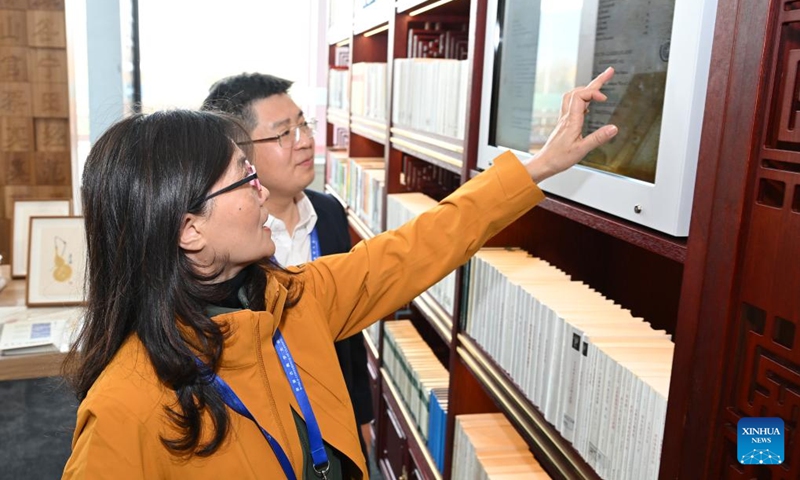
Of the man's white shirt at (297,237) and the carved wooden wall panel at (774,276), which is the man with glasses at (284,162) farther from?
the carved wooden wall panel at (774,276)

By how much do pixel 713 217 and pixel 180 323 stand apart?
0.79 m

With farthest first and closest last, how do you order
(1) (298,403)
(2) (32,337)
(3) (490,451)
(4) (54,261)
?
(4) (54,261) < (2) (32,337) < (3) (490,451) < (1) (298,403)

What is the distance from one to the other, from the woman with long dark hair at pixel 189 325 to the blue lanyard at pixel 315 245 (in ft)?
2.42

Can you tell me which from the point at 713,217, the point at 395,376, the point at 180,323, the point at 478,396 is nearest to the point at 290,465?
the point at 180,323

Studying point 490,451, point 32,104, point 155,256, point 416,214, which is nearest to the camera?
point 155,256

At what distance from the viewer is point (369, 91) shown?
3078 mm

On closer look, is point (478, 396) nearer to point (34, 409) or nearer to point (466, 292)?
point (466, 292)

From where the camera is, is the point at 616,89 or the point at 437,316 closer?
the point at 616,89

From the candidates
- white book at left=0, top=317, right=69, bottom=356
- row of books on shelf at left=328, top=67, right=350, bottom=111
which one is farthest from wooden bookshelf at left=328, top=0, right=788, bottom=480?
row of books on shelf at left=328, top=67, right=350, bottom=111

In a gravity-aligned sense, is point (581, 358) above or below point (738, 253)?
below

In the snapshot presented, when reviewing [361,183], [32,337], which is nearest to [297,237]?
[361,183]

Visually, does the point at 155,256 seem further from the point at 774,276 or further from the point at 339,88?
the point at 339,88

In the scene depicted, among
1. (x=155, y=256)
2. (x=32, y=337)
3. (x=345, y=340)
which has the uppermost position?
(x=155, y=256)

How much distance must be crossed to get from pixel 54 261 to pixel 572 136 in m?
2.71
